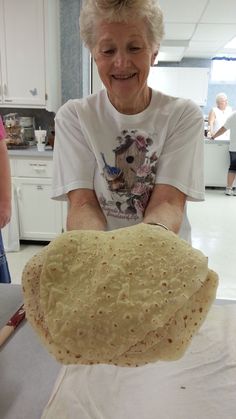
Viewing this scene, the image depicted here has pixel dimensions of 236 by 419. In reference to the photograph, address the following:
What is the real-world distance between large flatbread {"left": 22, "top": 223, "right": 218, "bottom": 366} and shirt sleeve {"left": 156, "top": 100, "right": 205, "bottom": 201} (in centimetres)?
44

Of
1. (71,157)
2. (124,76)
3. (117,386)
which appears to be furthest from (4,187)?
(117,386)

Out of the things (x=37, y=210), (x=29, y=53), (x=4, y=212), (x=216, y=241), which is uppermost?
(x=29, y=53)

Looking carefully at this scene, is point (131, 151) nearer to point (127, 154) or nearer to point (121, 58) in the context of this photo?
point (127, 154)

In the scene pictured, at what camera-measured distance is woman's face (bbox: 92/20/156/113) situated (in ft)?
2.78

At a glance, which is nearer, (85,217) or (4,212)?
(85,217)

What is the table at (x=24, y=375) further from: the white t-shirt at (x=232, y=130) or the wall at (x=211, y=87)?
the wall at (x=211, y=87)

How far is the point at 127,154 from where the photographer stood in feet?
3.41

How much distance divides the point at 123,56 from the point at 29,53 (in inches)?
99.0

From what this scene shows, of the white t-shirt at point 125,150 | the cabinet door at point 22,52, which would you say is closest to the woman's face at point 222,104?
the cabinet door at point 22,52

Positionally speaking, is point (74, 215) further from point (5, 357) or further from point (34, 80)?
point (34, 80)

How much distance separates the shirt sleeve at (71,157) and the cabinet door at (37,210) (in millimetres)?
1986

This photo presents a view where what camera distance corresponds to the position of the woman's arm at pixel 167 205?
34.0 inches

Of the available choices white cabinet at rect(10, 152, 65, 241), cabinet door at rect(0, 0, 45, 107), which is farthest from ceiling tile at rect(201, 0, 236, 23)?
white cabinet at rect(10, 152, 65, 241)

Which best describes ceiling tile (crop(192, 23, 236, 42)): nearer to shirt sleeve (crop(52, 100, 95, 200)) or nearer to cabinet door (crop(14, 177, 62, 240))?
cabinet door (crop(14, 177, 62, 240))
